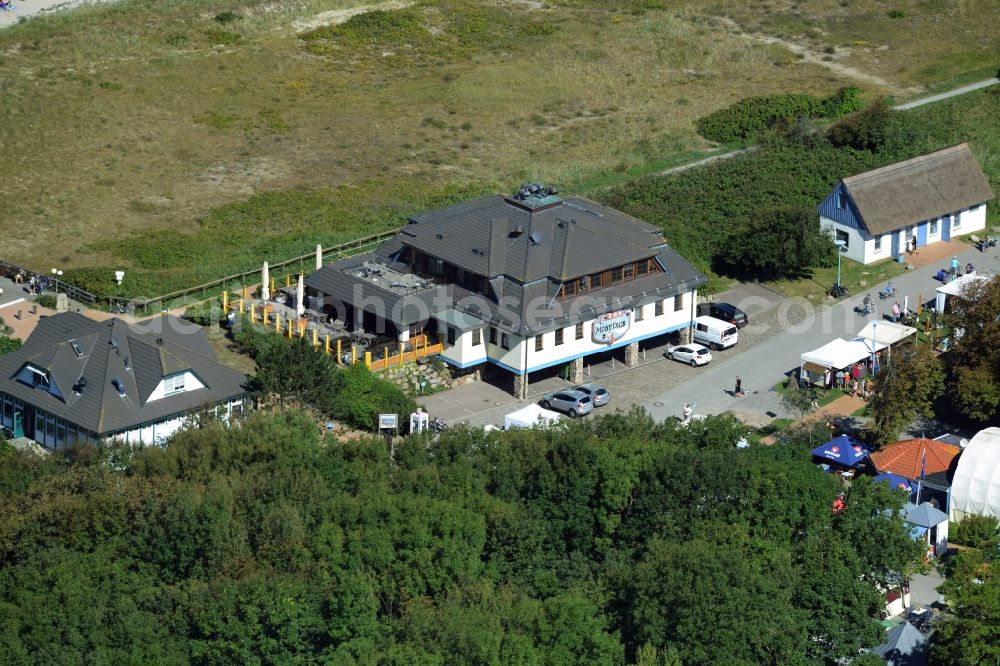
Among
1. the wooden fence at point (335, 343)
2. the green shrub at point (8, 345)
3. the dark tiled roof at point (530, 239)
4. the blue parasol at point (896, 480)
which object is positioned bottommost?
the blue parasol at point (896, 480)

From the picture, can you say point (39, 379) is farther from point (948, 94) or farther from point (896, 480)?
point (948, 94)

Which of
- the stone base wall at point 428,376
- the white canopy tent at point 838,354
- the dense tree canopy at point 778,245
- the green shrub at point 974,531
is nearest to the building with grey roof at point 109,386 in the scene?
the stone base wall at point 428,376

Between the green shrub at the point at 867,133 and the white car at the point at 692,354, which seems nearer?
the white car at the point at 692,354

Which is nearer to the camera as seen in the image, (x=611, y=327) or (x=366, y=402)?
(x=366, y=402)

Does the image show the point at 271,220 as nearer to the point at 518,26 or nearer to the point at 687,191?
the point at 687,191

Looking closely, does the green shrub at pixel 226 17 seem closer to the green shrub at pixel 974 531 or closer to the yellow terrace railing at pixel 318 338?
the yellow terrace railing at pixel 318 338

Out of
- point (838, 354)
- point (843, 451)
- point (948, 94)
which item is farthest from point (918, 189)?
point (843, 451)

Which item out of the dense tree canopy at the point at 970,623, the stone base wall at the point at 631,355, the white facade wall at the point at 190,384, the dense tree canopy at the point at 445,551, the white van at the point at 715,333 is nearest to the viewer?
the dense tree canopy at the point at 445,551
